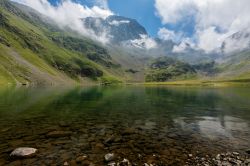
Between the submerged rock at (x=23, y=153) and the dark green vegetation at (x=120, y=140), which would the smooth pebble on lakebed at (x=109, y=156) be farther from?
the submerged rock at (x=23, y=153)

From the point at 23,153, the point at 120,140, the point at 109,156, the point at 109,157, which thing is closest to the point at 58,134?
the point at 120,140

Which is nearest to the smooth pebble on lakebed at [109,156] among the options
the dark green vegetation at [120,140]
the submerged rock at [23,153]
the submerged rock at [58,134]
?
the dark green vegetation at [120,140]

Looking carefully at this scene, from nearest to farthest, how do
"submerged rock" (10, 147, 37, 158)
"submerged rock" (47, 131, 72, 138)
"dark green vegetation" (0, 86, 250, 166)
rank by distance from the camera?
"submerged rock" (10, 147, 37, 158)
"dark green vegetation" (0, 86, 250, 166)
"submerged rock" (47, 131, 72, 138)

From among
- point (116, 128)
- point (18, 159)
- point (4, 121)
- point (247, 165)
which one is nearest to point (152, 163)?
point (247, 165)

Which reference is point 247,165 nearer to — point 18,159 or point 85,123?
point 18,159

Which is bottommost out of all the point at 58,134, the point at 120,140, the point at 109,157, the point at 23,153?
the point at 109,157

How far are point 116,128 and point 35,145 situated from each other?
14437 millimetres

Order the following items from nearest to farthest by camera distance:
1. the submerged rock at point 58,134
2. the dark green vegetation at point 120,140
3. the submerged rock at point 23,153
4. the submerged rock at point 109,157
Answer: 1. the submerged rock at point 109,157
2. the submerged rock at point 23,153
3. the dark green vegetation at point 120,140
4. the submerged rock at point 58,134

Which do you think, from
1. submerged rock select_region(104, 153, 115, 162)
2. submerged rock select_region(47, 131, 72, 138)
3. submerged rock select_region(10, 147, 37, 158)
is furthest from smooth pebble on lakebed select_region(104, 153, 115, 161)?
submerged rock select_region(47, 131, 72, 138)

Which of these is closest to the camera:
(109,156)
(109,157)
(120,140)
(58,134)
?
(109,157)

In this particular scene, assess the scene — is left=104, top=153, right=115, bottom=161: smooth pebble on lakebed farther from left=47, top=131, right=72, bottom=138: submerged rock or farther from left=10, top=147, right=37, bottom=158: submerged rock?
left=47, top=131, right=72, bottom=138: submerged rock

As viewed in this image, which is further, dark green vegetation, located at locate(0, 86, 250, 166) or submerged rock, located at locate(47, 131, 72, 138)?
submerged rock, located at locate(47, 131, 72, 138)

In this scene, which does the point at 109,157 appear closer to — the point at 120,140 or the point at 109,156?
the point at 109,156

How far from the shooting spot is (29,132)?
Answer: 3525cm
